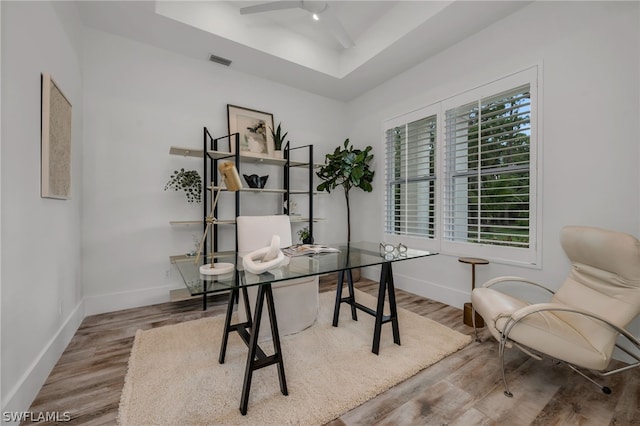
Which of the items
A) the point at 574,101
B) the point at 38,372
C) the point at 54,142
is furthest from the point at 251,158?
the point at 574,101

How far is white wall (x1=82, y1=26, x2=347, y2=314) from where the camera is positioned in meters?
2.79

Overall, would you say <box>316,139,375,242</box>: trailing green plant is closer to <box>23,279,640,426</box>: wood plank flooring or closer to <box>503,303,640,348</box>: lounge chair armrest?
<box>23,279,640,426</box>: wood plank flooring

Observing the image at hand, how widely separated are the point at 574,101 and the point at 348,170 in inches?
92.7

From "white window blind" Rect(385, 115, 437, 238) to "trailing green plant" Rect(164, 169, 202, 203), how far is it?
253 cm

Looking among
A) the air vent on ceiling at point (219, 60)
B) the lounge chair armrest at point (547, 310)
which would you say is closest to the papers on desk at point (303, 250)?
the lounge chair armrest at point (547, 310)

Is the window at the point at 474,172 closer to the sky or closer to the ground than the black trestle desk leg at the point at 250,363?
closer to the sky

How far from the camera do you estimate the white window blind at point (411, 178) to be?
3.35 m

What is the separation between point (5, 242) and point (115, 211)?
1.73 metres

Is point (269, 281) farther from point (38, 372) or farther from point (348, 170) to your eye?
point (348, 170)

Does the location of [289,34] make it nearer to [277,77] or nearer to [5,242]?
[277,77]

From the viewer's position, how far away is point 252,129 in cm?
362

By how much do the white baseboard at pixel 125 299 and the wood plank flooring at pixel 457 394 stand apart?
2.00 ft

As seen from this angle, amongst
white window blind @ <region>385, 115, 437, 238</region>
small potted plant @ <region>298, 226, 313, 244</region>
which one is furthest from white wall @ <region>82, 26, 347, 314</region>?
white window blind @ <region>385, 115, 437, 238</region>

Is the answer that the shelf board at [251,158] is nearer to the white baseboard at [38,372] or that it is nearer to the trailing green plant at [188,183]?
the trailing green plant at [188,183]
